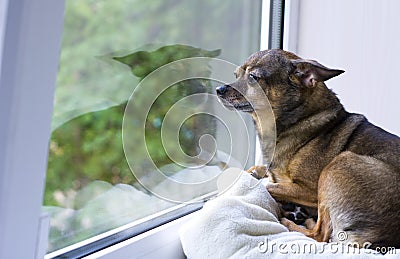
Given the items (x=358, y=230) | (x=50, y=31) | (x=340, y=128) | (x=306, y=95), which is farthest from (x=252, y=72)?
(x=50, y=31)

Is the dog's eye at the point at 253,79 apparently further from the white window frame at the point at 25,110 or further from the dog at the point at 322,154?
the white window frame at the point at 25,110

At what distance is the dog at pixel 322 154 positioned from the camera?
113 centimetres

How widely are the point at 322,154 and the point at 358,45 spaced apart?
0.66 metres

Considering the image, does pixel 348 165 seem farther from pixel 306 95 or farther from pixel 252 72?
pixel 252 72

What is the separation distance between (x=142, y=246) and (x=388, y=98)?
120cm

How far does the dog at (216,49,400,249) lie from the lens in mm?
1133

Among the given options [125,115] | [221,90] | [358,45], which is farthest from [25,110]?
[358,45]

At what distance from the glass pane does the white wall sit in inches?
19.8

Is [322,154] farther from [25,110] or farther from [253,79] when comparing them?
[25,110]

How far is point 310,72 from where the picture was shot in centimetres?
141

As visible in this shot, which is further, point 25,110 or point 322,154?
point 322,154

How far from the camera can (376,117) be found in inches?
70.1

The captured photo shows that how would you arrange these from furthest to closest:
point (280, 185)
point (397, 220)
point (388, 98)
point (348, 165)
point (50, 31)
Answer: point (388, 98), point (280, 185), point (348, 165), point (397, 220), point (50, 31)

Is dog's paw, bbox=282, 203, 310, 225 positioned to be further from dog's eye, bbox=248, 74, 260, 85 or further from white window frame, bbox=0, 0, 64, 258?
white window frame, bbox=0, 0, 64, 258
